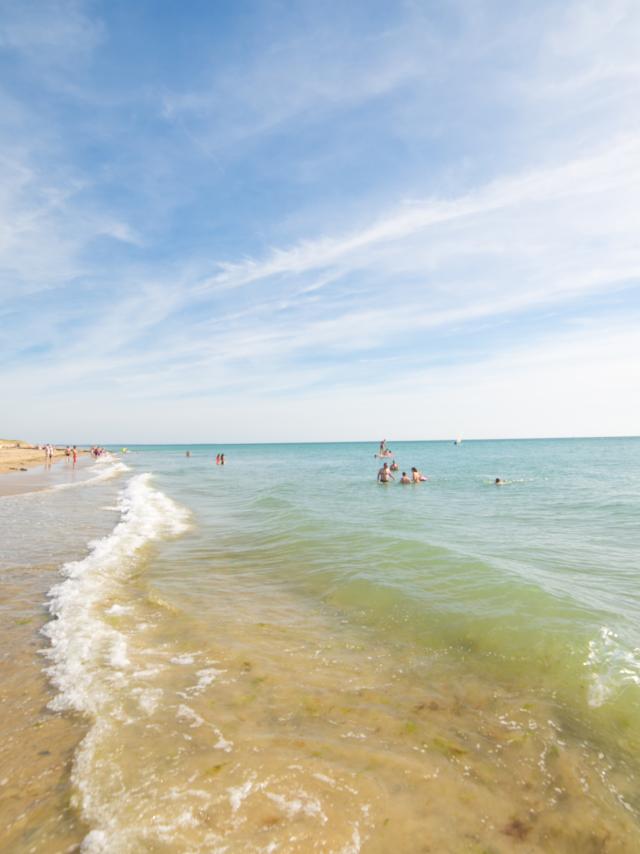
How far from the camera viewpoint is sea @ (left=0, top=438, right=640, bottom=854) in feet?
11.9

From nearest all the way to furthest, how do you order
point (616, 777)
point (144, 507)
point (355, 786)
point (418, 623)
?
point (355, 786) < point (616, 777) < point (418, 623) < point (144, 507)

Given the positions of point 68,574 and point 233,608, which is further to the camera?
point 68,574

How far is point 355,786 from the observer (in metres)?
4.02

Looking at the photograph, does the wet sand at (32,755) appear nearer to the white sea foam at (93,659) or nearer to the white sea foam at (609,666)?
the white sea foam at (93,659)

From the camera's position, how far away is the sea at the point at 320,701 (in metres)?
3.63

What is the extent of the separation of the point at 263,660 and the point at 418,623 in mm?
3005

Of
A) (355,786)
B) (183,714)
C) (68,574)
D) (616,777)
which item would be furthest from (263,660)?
(68,574)

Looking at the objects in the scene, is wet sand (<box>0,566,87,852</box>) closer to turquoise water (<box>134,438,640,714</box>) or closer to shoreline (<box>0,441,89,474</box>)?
turquoise water (<box>134,438,640,714</box>)

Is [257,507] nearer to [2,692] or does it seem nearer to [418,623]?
[418,623]

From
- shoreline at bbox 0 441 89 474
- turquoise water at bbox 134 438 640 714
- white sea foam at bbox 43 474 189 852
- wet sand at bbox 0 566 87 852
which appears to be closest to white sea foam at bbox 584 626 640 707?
turquoise water at bbox 134 438 640 714

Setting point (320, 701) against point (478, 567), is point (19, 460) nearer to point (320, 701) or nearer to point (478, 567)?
point (478, 567)

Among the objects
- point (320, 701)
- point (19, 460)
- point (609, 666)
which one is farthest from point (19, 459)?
point (609, 666)

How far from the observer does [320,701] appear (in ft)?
17.9

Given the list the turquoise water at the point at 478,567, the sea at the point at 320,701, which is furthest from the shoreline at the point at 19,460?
the sea at the point at 320,701
